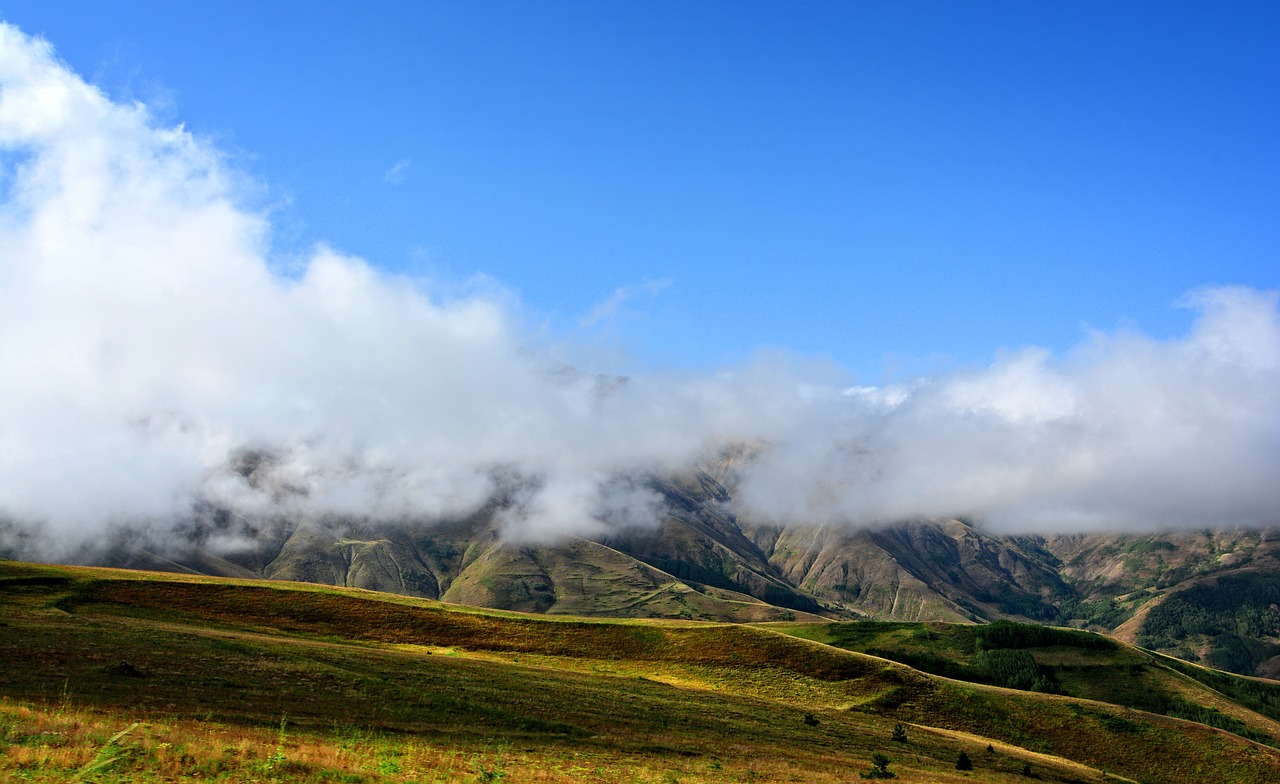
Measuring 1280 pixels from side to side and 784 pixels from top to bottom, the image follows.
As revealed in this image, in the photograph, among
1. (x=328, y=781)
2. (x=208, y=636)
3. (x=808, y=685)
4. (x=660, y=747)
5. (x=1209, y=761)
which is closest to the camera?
(x=328, y=781)

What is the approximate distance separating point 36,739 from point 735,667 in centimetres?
7305

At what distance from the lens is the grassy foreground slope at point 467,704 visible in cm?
3194

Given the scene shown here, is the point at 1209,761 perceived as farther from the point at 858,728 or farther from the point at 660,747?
the point at 660,747

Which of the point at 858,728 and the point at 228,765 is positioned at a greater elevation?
the point at 228,765

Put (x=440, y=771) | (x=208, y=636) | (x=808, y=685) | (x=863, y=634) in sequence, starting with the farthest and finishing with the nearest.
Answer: (x=863, y=634) → (x=808, y=685) → (x=208, y=636) → (x=440, y=771)

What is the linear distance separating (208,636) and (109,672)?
19.6 meters

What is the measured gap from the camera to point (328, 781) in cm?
2712

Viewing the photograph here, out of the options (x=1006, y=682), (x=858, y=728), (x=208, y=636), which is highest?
(x=208, y=636)

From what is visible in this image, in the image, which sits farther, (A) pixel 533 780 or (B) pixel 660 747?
(B) pixel 660 747

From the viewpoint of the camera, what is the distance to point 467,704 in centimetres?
5122

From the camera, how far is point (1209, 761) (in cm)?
7975

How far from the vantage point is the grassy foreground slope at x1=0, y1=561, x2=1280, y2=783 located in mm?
31938

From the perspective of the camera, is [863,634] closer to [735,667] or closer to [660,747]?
[735,667]

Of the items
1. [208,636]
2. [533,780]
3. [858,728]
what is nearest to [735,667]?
[858,728]
